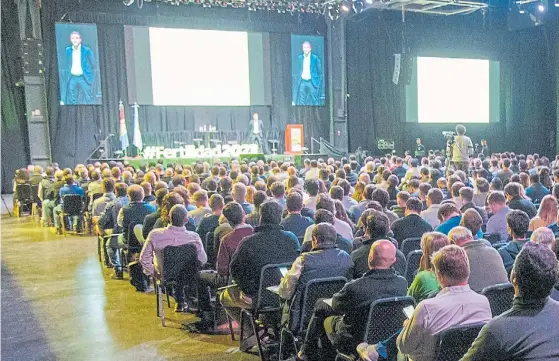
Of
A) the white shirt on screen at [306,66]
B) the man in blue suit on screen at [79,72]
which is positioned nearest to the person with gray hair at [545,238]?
the man in blue suit on screen at [79,72]

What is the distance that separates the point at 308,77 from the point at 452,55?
6.37 meters

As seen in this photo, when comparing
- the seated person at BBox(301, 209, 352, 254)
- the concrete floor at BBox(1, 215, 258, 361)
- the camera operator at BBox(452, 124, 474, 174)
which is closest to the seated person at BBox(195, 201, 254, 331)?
the concrete floor at BBox(1, 215, 258, 361)

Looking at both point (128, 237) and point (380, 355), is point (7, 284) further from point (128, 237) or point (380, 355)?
point (380, 355)

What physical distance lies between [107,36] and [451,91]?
12669 millimetres

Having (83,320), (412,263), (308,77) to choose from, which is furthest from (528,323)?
(308,77)

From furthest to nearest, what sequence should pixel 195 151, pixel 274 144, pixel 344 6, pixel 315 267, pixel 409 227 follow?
pixel 274 144
pixel 344 6
pixel 195 151
pixel 409 227
pixel 315 267

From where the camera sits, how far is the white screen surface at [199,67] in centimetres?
1830

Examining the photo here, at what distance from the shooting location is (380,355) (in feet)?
10.3

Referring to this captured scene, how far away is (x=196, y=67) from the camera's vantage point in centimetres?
1870

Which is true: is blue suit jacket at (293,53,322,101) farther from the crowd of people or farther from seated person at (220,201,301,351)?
seated person at (220,201,301,351)

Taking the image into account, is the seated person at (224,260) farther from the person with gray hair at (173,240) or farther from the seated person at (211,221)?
the seated person at (211,221)

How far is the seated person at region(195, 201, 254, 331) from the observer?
500 centimetres

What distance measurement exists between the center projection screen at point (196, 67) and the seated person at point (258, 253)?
14483 millimetres

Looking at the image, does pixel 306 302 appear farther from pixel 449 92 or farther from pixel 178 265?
pixel 449 92
